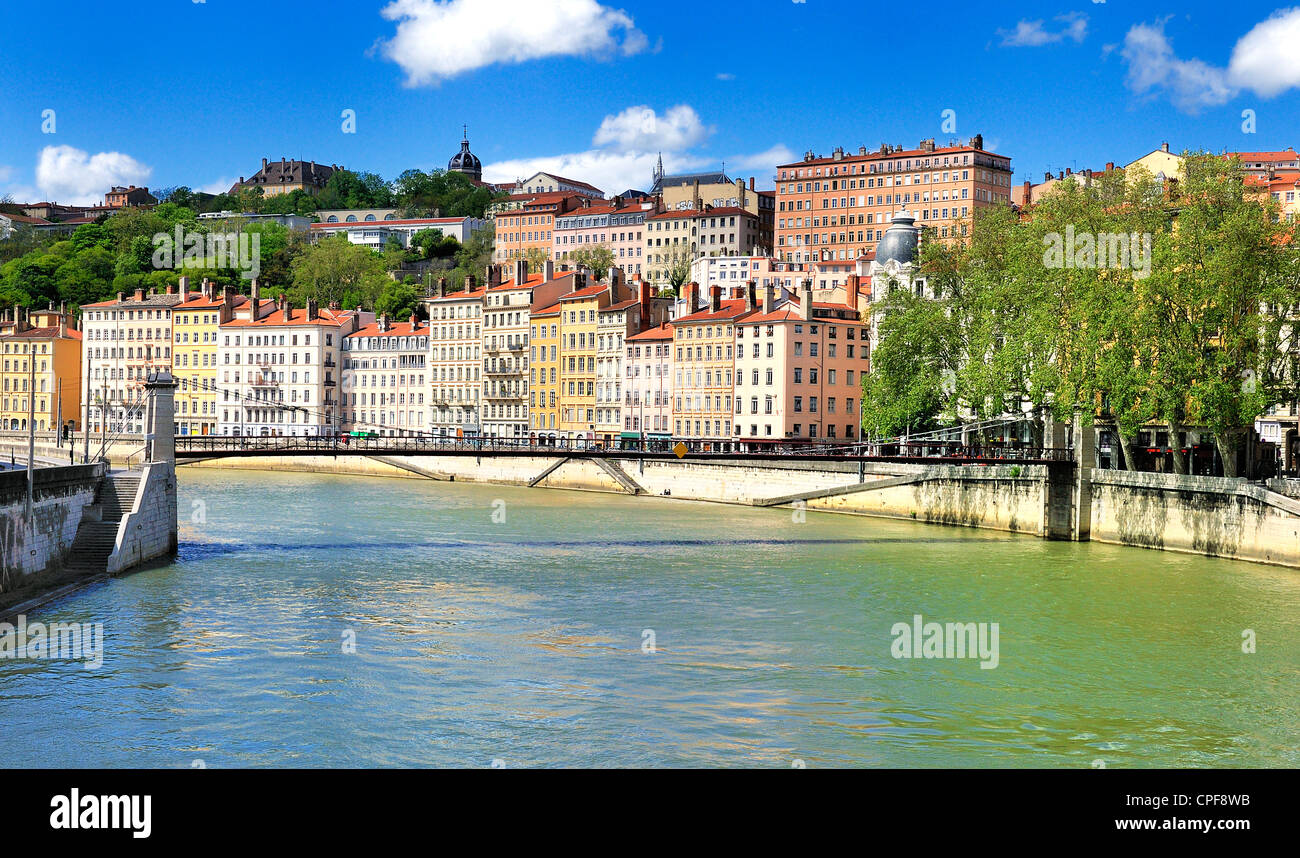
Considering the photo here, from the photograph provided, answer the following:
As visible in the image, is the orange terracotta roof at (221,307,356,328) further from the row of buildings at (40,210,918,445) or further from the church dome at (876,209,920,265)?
the church dome at (876,209,920,265)

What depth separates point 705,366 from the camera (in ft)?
187

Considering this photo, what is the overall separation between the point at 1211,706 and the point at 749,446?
111 feet

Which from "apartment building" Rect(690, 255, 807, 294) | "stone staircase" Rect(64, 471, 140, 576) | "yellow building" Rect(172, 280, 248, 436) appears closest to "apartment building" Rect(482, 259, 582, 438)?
"apartment building" Rect(690, 255, 807, 294)

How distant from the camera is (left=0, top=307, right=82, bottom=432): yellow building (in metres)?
78.4

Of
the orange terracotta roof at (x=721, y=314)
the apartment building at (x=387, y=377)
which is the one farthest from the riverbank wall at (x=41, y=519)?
the apartment building at (x=387, y=377)

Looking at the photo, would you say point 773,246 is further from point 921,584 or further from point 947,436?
point 921,584

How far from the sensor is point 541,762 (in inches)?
513

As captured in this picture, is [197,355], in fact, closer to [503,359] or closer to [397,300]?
[397,300]

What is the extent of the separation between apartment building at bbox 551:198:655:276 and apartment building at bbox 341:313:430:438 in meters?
22.5

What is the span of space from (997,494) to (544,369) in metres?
34.5

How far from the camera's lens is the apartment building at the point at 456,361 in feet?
237

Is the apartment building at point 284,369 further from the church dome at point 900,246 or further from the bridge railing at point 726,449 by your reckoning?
the church dome at point 900,246

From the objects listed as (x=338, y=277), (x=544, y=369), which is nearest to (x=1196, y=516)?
(x=544, y=369)
